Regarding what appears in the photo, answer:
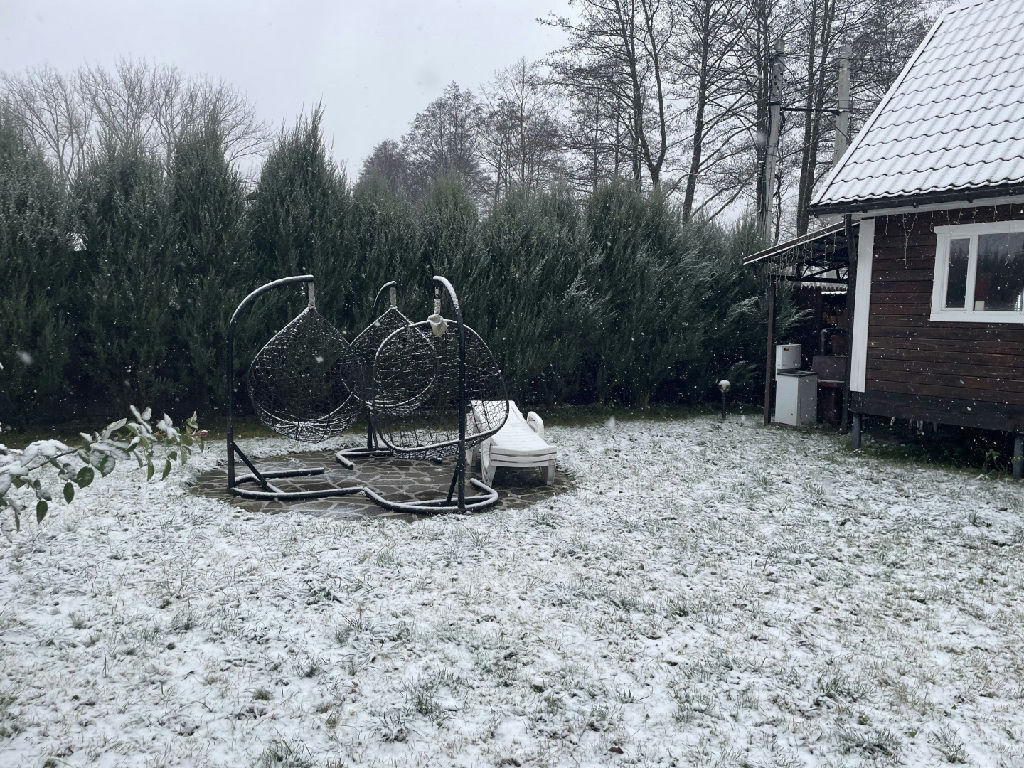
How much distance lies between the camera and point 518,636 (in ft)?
12.8

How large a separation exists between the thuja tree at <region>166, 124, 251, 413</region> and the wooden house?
7.44 meters

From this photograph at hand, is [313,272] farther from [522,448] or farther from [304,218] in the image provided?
[522,448]

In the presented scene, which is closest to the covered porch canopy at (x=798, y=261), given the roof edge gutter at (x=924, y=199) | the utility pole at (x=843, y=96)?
the roof edge gutter at (x=924, y=199)

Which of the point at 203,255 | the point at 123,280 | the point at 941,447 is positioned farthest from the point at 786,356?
the point at 123,280

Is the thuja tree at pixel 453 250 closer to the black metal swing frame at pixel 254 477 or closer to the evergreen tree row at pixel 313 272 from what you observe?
the evergreen tree row at pixel 313 272

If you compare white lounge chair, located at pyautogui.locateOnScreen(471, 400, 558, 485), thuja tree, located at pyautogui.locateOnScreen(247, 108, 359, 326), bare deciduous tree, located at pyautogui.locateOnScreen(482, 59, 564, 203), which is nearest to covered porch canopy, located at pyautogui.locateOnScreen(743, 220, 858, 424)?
white lounge chair, located at pyautogui.locateOnScreen(471, 400, 558, 485)

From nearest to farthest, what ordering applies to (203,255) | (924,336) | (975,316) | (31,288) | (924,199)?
(924,199) → (975,316) → (924,336) → (31,288) → (203,255)

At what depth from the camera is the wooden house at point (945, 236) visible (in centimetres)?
787

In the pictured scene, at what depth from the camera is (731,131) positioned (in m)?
18.9

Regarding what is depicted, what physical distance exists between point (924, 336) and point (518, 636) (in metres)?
6.91

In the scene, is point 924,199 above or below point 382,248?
above

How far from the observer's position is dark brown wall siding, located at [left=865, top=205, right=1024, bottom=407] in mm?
7895

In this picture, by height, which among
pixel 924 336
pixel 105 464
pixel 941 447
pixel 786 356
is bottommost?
pixel 941 447

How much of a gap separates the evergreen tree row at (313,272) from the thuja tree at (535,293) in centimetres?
3
